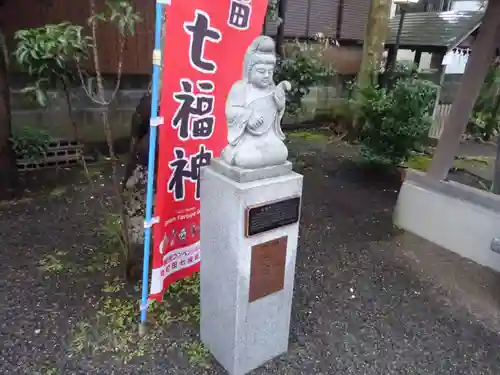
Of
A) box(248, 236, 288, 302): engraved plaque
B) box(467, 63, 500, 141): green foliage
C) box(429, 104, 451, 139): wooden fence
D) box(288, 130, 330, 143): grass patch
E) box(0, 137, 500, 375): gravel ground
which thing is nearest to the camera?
box(248, 236, 288, 302): engraved plaque

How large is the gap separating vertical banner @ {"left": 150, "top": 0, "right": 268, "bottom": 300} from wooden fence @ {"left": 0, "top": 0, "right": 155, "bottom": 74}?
13.5ft

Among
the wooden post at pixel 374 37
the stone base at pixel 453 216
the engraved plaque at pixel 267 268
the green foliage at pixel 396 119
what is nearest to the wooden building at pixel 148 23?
the wooden post at pixel 374 37

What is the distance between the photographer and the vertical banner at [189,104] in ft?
8.89

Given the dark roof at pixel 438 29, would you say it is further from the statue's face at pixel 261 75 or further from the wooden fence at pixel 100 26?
the statue's face at pixel 261 75

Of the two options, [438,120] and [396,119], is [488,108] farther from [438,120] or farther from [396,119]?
[396,119]

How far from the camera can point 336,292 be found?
3869 mm

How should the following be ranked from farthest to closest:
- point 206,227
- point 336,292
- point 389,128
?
point 389,128 → point 336,292 → point 206,227

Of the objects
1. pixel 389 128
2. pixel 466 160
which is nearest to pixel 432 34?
pixel 466 160

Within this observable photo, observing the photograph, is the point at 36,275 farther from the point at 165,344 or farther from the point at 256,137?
the point at 256,137

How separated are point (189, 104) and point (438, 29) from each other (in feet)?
33.7

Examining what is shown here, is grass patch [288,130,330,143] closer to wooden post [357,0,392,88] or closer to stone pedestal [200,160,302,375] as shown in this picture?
wooden post [357,0,392,88]

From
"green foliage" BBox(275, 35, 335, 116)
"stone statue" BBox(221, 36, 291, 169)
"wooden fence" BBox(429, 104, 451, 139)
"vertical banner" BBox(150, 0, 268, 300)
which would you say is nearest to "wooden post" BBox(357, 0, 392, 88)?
"green foliage" BBox(275, 35, 335, 116)

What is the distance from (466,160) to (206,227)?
7706 millimetres

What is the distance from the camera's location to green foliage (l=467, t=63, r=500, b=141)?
31.6 ft
